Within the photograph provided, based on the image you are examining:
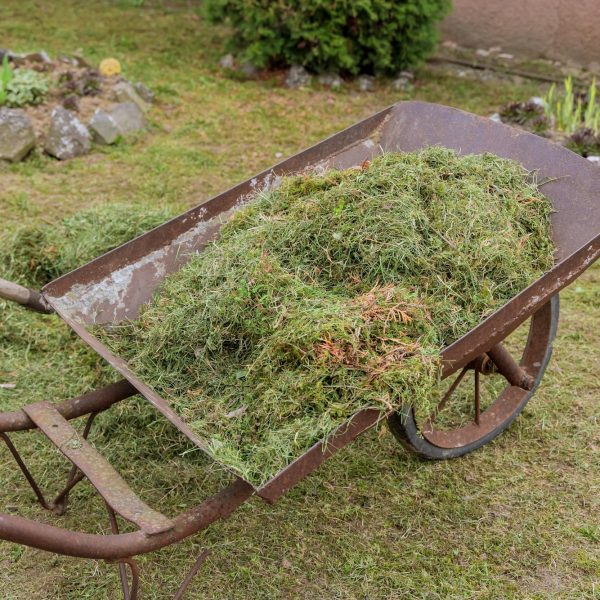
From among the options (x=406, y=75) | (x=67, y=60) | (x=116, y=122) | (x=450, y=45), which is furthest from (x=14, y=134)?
(x=450, y=45)

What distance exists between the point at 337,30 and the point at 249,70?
100 centimetres

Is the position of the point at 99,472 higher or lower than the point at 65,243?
higher

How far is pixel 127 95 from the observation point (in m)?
6.66

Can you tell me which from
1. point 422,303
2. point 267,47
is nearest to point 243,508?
point 422,303

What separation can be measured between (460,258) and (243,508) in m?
1.36

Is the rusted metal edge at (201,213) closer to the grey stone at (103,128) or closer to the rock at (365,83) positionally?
the grey stone at (103,128)

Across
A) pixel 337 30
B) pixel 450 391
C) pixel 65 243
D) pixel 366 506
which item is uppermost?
pixel 337 30

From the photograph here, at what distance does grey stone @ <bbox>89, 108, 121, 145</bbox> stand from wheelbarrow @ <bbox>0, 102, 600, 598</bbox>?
10.2 feet

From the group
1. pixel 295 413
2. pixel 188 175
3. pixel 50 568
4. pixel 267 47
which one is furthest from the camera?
pixel 267 47

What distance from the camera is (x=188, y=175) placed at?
19.4 feet

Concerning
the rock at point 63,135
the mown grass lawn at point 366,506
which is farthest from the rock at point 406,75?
the mown grass lawn at point 366,506

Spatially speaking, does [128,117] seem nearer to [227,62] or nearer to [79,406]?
[227,62]

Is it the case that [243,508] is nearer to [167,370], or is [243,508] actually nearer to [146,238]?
[167,370]

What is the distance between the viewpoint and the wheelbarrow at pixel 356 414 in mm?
2248
